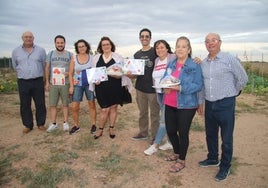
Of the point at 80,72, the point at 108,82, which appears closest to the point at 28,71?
the point at 80,72

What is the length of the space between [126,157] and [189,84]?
5.51 ft

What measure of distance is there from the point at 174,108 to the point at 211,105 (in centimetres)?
50

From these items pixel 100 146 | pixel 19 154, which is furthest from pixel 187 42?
pixel 19 154

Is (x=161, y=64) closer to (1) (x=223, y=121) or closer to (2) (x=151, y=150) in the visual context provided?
(1) (x=223, y=121)

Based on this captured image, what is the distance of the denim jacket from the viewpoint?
3557 mm

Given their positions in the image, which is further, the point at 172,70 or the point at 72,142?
the point at 72,142

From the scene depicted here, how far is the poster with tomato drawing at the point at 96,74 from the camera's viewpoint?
4.66 meters

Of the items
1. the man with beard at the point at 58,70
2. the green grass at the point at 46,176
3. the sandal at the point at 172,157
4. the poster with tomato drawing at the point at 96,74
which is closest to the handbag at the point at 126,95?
the poster with tomato drawing at the point at 96,74

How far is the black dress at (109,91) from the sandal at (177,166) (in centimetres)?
158

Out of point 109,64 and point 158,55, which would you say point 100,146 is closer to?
point 109,64

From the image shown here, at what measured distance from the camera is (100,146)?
4.89m

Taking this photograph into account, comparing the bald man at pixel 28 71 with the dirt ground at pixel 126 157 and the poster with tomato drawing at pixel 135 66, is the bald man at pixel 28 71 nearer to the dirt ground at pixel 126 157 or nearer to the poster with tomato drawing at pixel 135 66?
the dirt ground at pixel 126 157

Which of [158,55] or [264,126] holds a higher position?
[158,55]

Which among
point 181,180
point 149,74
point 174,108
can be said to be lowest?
point 181,180
